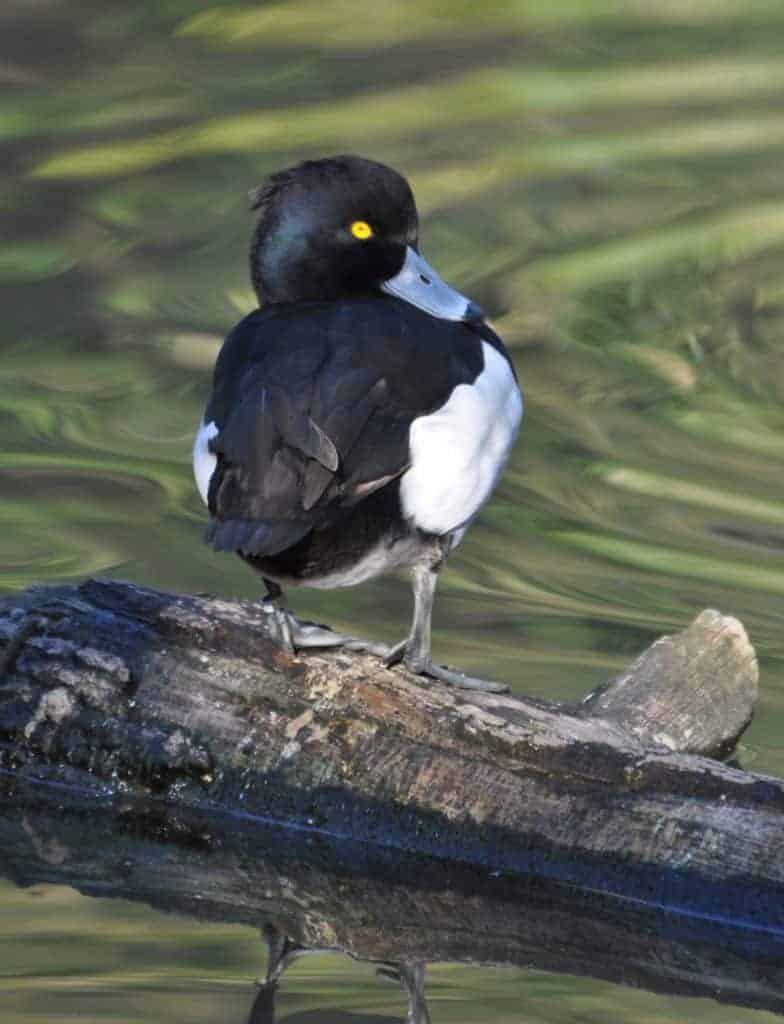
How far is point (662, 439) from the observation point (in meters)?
7.64

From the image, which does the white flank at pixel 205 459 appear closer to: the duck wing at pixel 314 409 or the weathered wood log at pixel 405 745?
the duck wing at pixel 314 409

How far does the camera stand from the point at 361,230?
5375mm

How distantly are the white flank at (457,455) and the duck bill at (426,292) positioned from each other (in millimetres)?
290

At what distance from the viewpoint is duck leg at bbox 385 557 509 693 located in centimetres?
485

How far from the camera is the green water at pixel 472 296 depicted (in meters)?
4.38

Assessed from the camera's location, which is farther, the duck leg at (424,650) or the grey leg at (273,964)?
the duck leg at (424,650)

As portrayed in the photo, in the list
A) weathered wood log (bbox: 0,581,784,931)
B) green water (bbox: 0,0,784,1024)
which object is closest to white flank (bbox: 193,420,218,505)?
weathered wood log (bbox: 0,581,784,931)

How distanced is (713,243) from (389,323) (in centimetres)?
556

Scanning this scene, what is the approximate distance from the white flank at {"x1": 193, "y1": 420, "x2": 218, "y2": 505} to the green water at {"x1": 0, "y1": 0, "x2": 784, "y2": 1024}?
2.95 feet

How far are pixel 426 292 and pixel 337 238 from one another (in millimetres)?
249

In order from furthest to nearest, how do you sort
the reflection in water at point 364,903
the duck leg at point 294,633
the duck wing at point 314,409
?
the duck leg at point 294,633 < the duck wing at point 314,409 < the reflection in water at point 364,903

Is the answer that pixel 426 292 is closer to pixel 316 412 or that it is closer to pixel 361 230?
pixel 361 230

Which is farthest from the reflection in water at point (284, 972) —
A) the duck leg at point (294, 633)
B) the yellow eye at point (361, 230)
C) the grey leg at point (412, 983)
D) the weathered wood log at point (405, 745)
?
the yellow eye at point (361, 230)

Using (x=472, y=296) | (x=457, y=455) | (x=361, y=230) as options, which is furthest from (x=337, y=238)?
(x=472, y=296)
